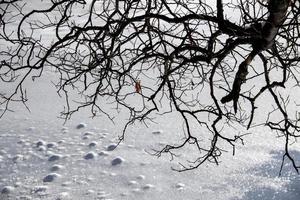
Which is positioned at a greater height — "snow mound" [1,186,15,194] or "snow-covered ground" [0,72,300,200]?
"snow-covered ground" [0,72,300,200]

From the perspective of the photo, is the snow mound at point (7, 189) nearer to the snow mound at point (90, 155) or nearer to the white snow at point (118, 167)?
the white snow at point (118, 167)

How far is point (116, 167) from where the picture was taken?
698cm

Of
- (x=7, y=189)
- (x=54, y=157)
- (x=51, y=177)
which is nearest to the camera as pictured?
(x=7, y=189)

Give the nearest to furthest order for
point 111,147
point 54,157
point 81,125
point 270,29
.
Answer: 1. point 270,29
2. point 54,157
3. point 111,147
4. point 81,125

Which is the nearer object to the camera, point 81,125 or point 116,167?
point 116,167

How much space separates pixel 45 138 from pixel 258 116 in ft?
13.5

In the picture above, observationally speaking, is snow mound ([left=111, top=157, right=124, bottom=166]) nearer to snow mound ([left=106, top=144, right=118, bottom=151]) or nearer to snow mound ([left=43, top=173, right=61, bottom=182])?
snow mound ([left=106, top=144, right=118, bottom=151])

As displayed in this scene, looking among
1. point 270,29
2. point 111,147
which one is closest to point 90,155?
point 111,147

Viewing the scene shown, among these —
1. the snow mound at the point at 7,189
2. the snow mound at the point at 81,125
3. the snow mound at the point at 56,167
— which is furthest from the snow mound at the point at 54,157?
the snow mound at the point at 81,125

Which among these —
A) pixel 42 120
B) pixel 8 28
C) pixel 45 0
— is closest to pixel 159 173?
pixel 42 120

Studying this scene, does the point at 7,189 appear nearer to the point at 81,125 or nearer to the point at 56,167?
the point at 56,167

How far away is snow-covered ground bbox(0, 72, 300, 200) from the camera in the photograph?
6223 mm

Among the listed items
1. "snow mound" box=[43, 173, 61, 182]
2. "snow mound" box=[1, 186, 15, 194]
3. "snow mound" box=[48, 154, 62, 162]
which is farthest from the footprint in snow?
"snow mound" box=[1, 186, 15, 194]

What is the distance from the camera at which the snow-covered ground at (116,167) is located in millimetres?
6223
